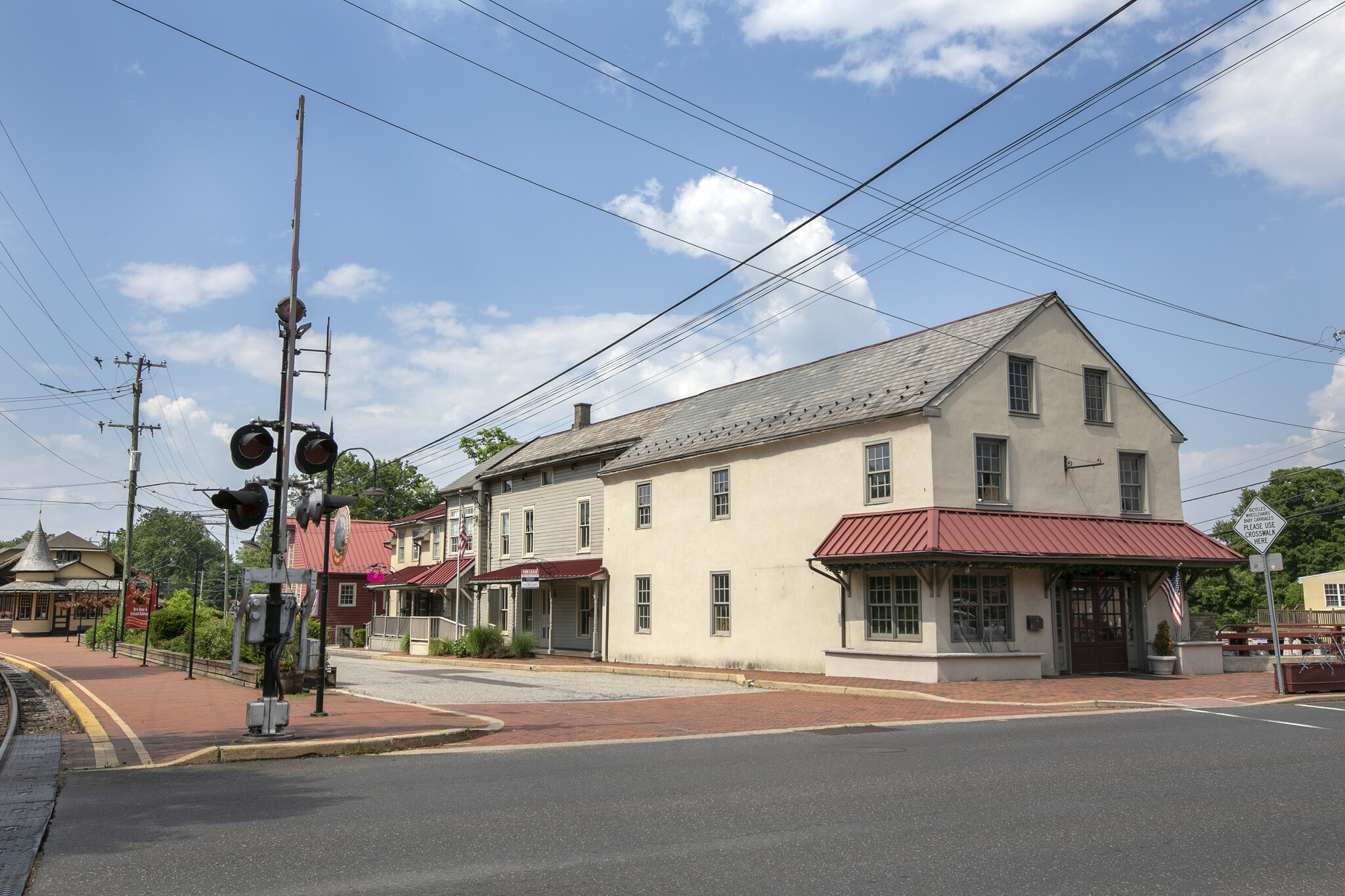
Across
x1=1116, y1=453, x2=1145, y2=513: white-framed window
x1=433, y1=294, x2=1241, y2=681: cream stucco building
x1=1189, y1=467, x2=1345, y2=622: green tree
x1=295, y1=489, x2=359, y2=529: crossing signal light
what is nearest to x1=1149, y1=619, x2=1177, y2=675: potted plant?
x1=433, y1=294, x2=1241, y2=681: cream stucco building

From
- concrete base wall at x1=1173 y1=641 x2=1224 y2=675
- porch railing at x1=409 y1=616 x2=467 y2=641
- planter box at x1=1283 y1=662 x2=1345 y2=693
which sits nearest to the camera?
planter box at x1=1283 y1=662 x2=1345 y2=693

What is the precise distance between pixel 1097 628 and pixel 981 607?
4.21 metres

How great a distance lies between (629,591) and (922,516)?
41.5 feet

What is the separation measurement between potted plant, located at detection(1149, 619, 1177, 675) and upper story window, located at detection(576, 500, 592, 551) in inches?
743

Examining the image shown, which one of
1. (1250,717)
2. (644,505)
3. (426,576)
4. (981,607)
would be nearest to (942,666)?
(981,607)

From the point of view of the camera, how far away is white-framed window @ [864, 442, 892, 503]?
23.3 metres

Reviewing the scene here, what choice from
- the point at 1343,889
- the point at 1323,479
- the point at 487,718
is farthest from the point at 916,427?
the point at 1323,479

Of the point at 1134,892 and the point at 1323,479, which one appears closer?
the point at 1134,892

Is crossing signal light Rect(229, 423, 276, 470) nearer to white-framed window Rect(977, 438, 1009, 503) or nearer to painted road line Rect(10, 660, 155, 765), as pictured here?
painted road line Rect(10, 660, 155, 765)

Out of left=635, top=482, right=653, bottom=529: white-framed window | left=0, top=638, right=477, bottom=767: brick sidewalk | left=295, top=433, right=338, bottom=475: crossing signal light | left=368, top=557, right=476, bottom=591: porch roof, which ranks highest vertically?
left=635, top=482, right=653, bottom=529: white-framed window

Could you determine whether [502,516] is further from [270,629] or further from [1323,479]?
[1323,479]

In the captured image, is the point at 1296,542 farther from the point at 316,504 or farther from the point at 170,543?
the point at 170,543

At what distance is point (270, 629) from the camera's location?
468 inches

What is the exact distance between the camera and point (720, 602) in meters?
28.3
